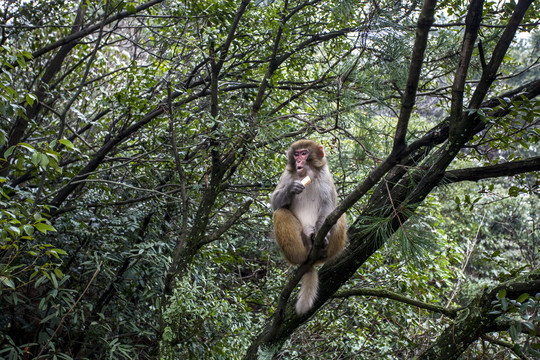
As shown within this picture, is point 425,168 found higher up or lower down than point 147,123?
lower down

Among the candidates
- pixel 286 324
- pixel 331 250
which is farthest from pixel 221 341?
pixel 331 250

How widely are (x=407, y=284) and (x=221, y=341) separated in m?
1.98

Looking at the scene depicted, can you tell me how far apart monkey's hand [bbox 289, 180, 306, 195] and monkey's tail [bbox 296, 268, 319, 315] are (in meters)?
0.62

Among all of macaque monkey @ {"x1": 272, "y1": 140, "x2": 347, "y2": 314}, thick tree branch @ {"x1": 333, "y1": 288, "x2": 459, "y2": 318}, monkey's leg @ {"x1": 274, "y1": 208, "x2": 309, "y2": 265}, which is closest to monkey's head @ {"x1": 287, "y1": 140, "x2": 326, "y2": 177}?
macaque monkey @ {"x1": 272, "y1": 140, "x2": 347, "y2": 314}

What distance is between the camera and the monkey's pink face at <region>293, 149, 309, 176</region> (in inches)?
148

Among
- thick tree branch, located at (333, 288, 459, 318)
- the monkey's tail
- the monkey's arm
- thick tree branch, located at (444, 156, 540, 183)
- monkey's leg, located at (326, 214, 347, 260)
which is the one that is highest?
thick tree branch, located at (444, 156, 540, 183)

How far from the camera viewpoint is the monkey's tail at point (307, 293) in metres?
3.41

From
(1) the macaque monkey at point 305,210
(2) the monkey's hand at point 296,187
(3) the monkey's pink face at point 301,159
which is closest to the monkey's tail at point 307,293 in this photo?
(1) the macaque monkey at point 305,210

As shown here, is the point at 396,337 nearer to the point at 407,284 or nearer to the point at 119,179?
the point at 407,284

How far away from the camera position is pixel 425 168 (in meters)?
2.64

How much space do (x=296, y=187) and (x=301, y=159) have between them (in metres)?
0.31

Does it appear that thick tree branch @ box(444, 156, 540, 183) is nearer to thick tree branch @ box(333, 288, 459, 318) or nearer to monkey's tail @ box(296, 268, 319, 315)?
thick tree branch @ box(333, 288, 459, 318)

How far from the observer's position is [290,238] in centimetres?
366

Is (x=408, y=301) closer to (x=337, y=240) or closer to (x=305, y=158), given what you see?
(x=337, y=240)
